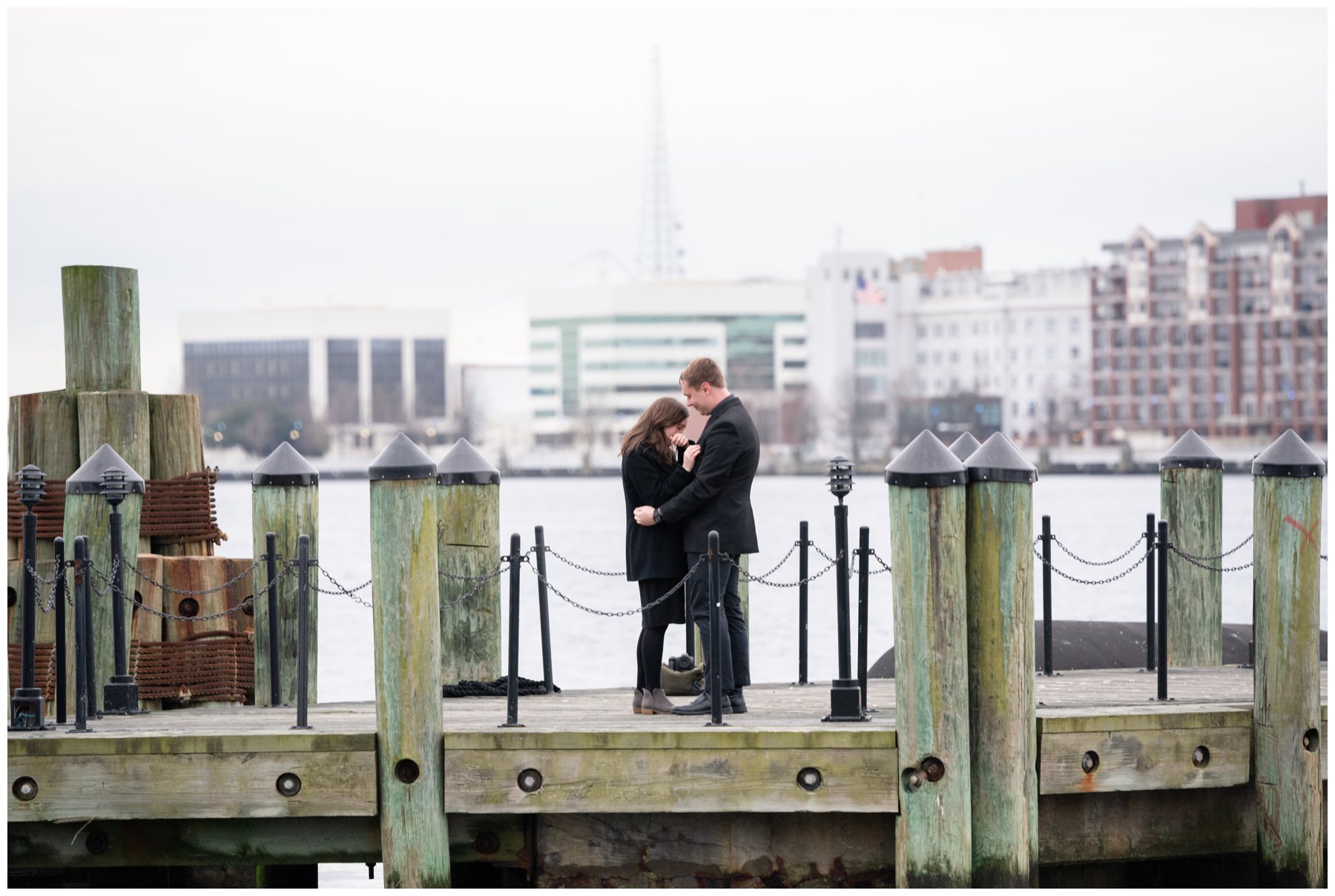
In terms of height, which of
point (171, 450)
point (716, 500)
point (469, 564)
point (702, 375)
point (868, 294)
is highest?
point (868, 294)

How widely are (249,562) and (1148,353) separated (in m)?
155

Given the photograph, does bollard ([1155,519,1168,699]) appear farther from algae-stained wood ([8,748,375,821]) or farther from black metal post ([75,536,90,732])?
black metal post ([75,536,90,732])

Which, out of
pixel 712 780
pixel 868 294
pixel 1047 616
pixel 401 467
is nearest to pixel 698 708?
pixel 712 780

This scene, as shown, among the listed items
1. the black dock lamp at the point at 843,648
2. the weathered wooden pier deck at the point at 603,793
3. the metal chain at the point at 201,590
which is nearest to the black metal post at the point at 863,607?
the black dock lamp at the point at 843,648

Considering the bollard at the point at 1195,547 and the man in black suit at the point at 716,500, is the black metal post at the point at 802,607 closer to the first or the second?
the man in black suit at the point at 716,500

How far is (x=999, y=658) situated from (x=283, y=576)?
4550 millimetres

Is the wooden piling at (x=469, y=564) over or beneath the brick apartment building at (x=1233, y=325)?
beneath

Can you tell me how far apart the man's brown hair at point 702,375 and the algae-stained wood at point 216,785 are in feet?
8.46

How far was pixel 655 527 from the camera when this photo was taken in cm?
1041

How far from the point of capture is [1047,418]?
169 m

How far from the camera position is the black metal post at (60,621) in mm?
9930

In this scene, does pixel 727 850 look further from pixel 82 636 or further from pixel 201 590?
pixel 201 590

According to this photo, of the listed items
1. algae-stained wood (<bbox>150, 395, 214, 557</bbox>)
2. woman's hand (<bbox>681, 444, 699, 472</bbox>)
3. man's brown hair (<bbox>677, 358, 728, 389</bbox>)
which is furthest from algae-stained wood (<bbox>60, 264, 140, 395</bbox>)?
man's brown hair (<bbox>677, 358, 728, 389</bbox>)

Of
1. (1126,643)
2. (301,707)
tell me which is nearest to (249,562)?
(301,707)
